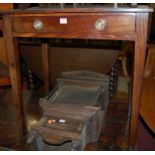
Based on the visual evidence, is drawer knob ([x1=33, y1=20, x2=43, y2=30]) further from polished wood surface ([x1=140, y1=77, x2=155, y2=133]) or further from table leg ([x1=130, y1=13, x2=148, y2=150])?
polished wood surface ([x1=140, y1=77, x2=155, y2=133])

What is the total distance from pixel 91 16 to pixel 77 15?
0.23 feet

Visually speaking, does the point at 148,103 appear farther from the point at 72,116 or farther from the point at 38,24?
the point at 38,24

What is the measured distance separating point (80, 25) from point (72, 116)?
1.70ft

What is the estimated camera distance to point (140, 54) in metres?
1.06

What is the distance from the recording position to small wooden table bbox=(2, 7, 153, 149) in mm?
1014

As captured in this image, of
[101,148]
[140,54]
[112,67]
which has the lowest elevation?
[101,148]

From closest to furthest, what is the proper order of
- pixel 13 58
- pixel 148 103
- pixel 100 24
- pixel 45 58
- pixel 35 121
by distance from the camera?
pixel 100 24, pixel 13 58, pixel 35 121, pixel 45 58, pixel 148 103

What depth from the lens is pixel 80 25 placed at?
1.08 metres

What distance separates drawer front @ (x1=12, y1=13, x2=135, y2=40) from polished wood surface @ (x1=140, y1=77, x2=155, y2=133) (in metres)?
0.98

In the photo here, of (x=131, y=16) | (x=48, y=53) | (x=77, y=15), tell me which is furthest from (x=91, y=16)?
(x=48, y=53)

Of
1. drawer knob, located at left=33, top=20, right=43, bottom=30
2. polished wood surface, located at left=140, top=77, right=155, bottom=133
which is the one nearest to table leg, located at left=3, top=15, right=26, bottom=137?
drawer knob, located at left=33, top=20, right=43, bottom=30

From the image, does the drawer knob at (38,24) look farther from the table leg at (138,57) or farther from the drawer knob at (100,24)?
the table leg at (138,57)

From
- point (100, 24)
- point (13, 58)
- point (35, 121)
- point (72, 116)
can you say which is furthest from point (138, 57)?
point (35, 121)

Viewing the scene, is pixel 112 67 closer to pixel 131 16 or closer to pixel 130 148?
pixel 130 148
